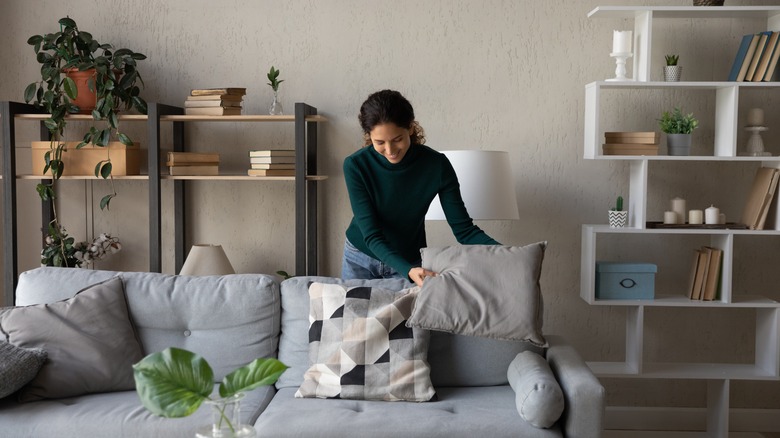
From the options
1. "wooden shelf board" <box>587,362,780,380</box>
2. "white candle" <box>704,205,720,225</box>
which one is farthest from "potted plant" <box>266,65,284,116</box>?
"white candle" <box>704,205,720,225</box>

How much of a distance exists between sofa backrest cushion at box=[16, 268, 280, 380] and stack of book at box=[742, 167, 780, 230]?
2126mm

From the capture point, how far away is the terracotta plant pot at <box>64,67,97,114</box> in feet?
12.1

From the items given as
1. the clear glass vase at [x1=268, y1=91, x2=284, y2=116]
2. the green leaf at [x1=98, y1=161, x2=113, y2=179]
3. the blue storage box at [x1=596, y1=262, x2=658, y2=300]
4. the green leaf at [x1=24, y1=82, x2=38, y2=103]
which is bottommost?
the blue storage box at [x1=596, y1=262, x2=658, y2=300]

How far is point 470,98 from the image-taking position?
12.8ft

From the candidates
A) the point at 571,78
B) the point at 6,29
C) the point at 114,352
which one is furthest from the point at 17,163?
the point at 571,78

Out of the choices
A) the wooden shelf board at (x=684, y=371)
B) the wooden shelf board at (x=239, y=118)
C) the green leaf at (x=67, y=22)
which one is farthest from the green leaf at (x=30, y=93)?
the wooden shelf board at (x=684, y=371)

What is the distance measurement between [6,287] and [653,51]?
317 centimetres

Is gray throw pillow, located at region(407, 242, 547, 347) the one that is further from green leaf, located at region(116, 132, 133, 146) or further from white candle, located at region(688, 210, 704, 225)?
green leaf, located at region(116, 132, 133, 146)

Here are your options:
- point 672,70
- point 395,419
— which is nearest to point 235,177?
point 395,419

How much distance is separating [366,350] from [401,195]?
0.64 m

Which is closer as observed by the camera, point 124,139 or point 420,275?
point 420,275

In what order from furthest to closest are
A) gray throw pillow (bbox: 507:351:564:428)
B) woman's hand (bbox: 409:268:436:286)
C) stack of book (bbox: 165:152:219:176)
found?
stack of book (bbox: 165:152:219:176)
woman's hand (bbox: 409:268:436:286)
gray throw pillow (bbox: 507:351:564:428)

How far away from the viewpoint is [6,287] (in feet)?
12.1

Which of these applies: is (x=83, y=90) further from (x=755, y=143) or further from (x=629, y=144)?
(x=755, y=143)
